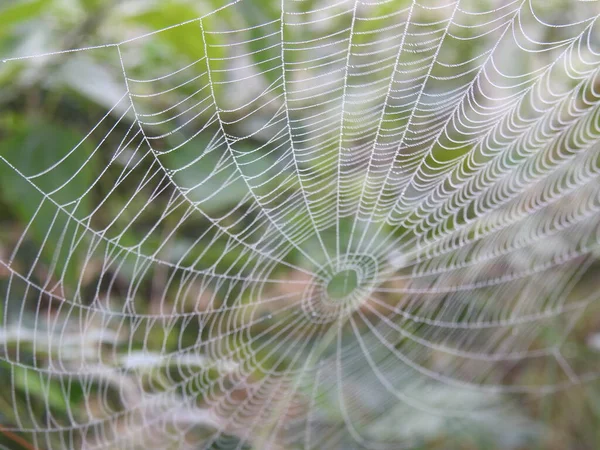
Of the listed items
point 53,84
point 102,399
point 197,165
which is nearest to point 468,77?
point 197,165

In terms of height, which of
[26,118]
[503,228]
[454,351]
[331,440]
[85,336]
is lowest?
[331,440]

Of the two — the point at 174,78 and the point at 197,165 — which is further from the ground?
the point at 174,78

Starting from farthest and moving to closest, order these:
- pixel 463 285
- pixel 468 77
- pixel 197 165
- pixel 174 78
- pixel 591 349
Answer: pixel 591 349
pixel 463 285
pixel 468 77
pixel 174 78
pixel 197 165

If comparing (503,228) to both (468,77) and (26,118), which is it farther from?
(26,118)

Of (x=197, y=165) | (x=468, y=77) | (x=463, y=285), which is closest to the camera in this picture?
(x=197, y=165)

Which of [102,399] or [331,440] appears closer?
[102,399]

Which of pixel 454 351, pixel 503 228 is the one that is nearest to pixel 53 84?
pixel 503 228
